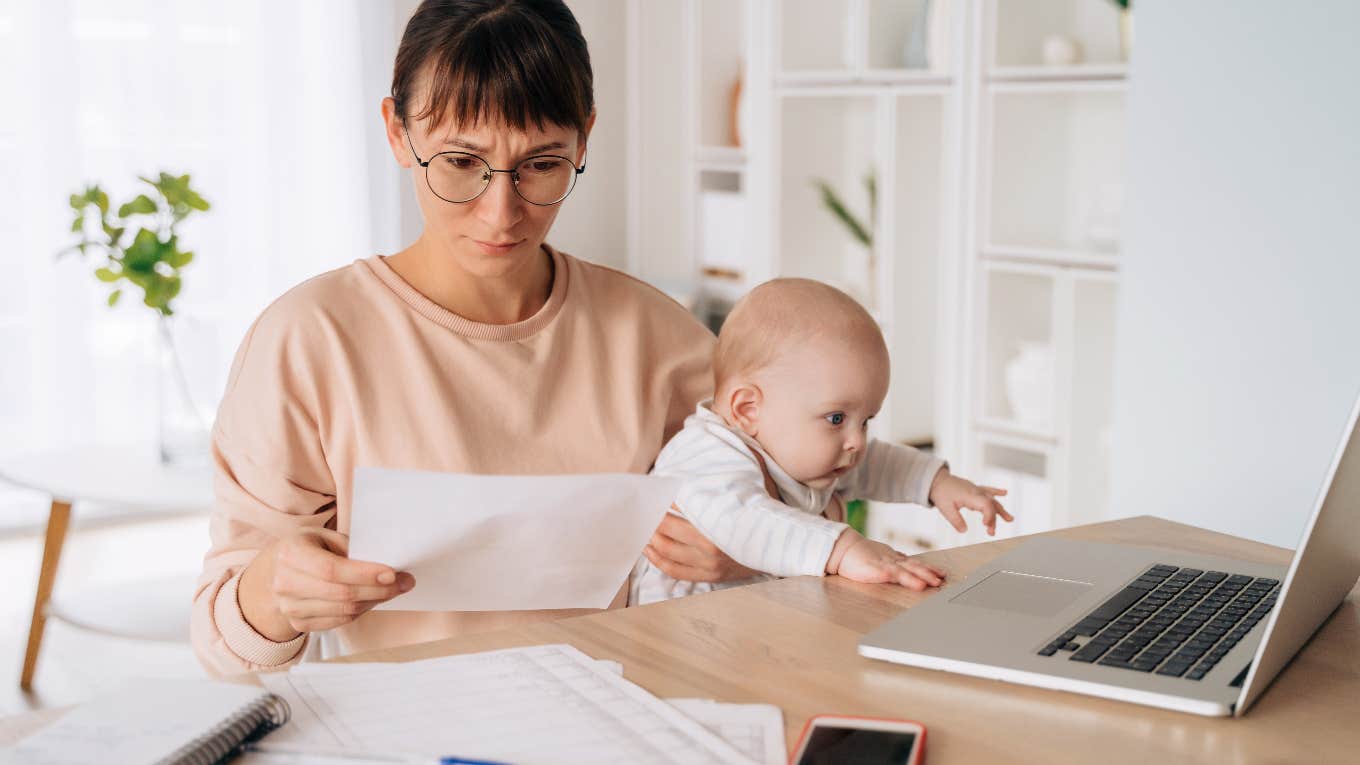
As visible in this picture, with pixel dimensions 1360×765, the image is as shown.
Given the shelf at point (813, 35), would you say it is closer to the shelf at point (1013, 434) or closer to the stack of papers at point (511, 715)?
the shelf at point (1013, 434)

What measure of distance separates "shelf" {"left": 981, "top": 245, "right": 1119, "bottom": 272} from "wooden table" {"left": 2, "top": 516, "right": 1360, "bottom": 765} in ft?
6.61

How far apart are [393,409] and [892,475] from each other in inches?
22.9

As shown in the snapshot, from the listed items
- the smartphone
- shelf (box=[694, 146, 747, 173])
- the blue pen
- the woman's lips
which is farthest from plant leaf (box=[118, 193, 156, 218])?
the smartphone

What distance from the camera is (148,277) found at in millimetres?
2893

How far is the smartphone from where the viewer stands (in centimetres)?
76

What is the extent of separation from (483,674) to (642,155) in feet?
14.2

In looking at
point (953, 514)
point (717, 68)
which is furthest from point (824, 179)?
point (953, 514)

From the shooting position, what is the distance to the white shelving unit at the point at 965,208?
3.25m

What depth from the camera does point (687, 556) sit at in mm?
1371

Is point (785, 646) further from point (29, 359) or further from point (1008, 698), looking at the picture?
point (29, 359)

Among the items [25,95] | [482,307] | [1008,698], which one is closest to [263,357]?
[482,307]

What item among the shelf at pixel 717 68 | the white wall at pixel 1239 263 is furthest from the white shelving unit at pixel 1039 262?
the shelf at pixel 717 68

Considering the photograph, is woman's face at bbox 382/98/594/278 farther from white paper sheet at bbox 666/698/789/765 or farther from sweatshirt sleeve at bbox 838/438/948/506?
white paper sheet at bbox 666/698/789/765

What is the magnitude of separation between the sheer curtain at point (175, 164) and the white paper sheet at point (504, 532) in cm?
319
